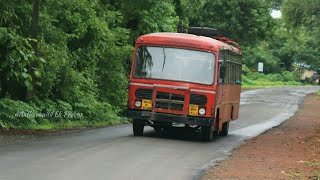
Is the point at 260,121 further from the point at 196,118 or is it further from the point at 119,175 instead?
the point at 119,175

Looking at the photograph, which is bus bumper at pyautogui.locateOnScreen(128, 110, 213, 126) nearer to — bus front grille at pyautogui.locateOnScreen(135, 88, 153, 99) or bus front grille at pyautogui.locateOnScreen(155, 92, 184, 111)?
bus front grille at pyautogui.locateOnScreen(155, 92, 184, 111)

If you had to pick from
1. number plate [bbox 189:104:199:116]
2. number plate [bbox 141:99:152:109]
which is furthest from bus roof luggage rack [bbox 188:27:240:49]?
number plate [bbox 141:99:152:109]

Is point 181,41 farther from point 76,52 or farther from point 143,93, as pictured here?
point 76,52

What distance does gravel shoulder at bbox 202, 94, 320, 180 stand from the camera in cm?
1151

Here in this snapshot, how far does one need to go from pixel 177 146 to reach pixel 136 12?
50.2 ft

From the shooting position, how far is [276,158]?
14492 millimetres

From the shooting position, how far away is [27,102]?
20.1 m

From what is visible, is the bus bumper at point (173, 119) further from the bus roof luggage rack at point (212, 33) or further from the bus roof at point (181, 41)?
the bus roof luggage rack at point (212, 33)

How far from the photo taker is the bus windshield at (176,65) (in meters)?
17.2

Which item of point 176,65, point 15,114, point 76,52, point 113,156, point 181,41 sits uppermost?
point 181,41

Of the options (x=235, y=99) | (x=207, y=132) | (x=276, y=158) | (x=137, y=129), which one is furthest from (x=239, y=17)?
(x=276, y=158)

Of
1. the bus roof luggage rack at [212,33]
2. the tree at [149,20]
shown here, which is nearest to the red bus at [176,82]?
the bus roof luggage rack at [212,33]

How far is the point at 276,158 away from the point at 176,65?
14.5ft

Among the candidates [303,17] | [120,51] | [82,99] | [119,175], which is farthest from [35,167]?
[303,17]
